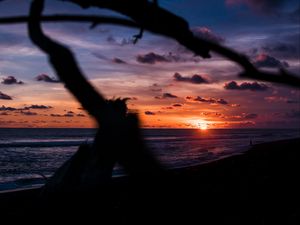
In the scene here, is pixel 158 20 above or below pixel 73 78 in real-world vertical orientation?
above

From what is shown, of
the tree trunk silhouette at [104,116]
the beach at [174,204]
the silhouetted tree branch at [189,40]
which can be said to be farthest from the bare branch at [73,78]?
the beach at [174,204]

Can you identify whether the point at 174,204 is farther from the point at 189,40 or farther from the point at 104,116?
the point at 189,40

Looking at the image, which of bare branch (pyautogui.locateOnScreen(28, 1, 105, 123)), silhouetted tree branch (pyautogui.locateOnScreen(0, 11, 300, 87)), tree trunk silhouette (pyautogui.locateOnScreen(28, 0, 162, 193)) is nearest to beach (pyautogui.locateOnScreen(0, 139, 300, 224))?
tree trunk silhouette (pyautogui.locateOnScreen(28, 0, 162, 193))

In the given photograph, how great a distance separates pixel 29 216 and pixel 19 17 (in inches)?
152

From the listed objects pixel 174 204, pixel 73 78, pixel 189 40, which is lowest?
pixel 174 204

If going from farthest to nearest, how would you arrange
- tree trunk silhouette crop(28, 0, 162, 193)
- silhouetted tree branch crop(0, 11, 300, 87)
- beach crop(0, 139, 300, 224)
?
beach crop(0, 139, 300, 224) < silhouetted tree branch crop(0, 11, 300, 87) < tree trunk silhouette crop(28, 0, 162, 193)

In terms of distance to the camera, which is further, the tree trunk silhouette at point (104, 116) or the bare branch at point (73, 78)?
the bare branch at point (73, 78)

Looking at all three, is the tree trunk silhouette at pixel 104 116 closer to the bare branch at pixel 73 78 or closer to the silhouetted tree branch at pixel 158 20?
the bare branch at pixel 73 78

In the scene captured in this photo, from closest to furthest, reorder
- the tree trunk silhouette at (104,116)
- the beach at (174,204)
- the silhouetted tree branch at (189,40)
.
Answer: the tree trunk silhouette at (104,116)
the silhouetted tree branch at (189,40)
the beach at (174,204)

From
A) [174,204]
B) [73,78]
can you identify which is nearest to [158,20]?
[73,78]

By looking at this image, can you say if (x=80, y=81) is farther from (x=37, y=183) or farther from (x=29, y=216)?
(x=37, y=183)

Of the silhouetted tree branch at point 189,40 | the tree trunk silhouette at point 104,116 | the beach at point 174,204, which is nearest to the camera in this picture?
the tree trunk silhouette at point 104,116

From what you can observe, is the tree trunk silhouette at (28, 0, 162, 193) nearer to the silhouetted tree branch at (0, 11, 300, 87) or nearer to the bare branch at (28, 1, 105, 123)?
the bare branch at (28, 1, 105, 123)

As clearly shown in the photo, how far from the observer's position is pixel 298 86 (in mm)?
1732
